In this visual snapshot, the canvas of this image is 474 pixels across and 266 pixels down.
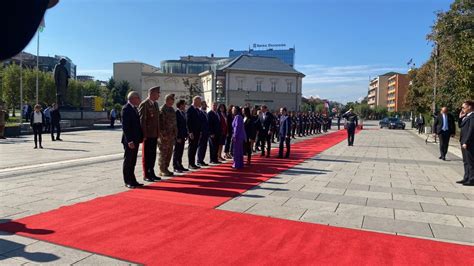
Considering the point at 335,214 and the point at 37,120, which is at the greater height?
the point at 37,120

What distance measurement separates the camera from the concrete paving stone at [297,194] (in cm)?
755

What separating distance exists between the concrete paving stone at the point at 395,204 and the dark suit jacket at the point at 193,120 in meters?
5.25

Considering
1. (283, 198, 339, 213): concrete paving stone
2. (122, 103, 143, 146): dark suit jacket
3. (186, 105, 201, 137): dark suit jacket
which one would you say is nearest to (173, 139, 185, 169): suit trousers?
(186, 105, 201, 137): dark suit jacket

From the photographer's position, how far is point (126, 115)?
8.04 m

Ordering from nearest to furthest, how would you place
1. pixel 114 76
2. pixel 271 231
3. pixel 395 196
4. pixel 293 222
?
pixel 271 231 < pixel 293 222 < pixel 395 196 < pixel 114 76

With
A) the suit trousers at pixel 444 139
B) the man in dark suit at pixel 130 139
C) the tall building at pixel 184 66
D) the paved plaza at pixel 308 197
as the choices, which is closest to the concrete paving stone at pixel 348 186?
the paved plaza at pixel 308 197

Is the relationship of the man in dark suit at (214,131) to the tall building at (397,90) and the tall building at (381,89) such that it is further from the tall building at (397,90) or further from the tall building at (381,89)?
the tall building at (381,89)

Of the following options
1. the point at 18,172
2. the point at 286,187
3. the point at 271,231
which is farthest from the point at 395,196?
the point at 18,172

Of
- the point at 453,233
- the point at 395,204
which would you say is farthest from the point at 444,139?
the point at 453,233

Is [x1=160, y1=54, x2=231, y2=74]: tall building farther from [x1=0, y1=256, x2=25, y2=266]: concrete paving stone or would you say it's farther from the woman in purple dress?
[x1=0, y1=256, x2=25, y2=266]: concrete paving stone

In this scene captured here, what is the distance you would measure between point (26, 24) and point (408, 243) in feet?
16.0

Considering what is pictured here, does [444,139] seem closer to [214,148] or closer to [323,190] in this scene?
[214,148]

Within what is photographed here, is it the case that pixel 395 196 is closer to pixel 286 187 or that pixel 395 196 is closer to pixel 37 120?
pixel 286 187

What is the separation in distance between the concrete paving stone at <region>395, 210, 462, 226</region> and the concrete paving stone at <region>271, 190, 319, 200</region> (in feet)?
5.26
